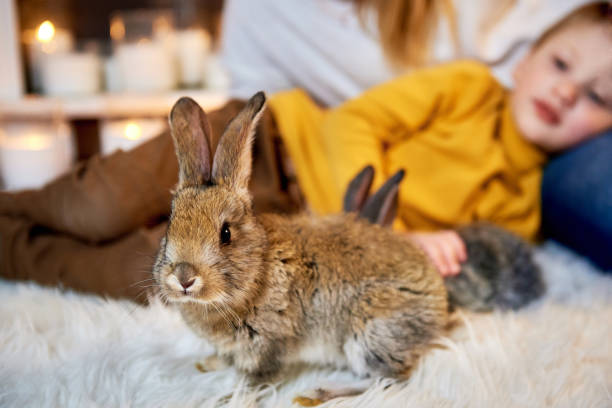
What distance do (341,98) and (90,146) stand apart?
1120mm

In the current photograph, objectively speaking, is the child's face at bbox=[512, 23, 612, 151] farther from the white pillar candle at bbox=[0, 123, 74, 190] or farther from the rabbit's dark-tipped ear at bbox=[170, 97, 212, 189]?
the white pillar candle at bbox=[0, 123, 74, 190]

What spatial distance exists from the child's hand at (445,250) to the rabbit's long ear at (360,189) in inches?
5.8

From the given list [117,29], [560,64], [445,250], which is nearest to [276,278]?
[445,250]

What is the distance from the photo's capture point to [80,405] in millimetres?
538

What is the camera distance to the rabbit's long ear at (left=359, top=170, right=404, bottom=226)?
2.37ft

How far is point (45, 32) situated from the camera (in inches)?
64.2

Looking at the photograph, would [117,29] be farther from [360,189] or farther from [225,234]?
[225,234]

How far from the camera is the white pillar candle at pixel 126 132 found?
4.72 feet

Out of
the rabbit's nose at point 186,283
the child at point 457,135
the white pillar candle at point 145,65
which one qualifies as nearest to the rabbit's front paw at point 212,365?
the rabbit's nose at point 186,283

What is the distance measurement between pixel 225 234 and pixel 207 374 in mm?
233

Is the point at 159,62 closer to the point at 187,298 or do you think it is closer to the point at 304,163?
the point at 304,163

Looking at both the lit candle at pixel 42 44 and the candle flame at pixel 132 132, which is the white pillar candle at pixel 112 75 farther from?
the candle flame at pixel 132 132

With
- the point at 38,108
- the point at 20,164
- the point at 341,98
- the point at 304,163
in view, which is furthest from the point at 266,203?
the point at 38,108

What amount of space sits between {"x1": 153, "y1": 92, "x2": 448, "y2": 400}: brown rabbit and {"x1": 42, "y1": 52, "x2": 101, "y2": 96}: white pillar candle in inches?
55.8
